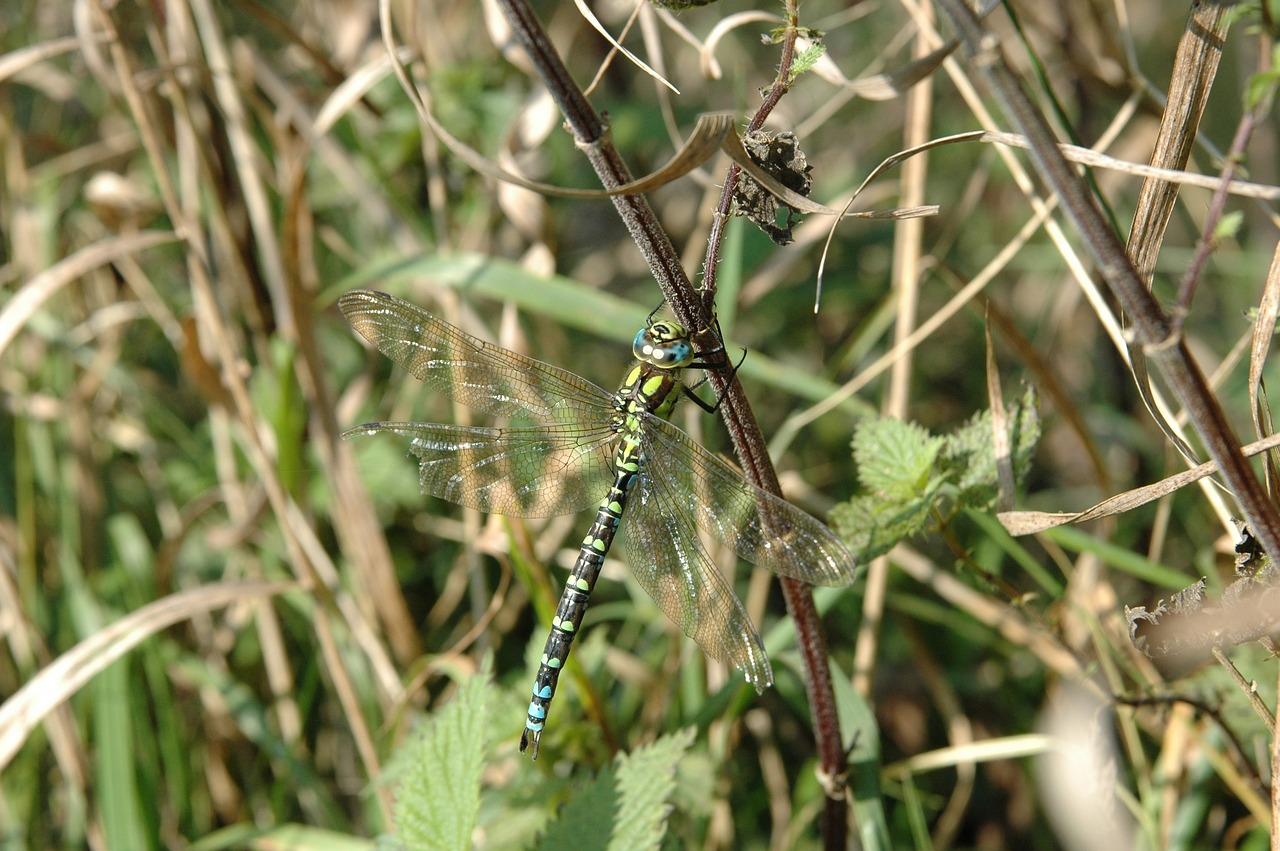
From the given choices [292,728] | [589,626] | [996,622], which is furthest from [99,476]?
[996,622]

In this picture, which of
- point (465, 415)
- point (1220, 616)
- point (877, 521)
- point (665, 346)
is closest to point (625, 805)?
point (877, 521)

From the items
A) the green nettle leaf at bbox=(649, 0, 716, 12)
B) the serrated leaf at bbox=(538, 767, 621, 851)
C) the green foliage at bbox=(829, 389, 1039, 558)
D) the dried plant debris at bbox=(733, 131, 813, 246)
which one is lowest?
the serrated leaf at bbox=(538, 767, 621, 851)

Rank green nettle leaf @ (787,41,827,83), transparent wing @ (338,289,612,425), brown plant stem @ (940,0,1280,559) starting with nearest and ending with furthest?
brown plant stem @ (940,0,1280,559), green nettle leaf @ (787,41,827,83), transparent wing @ (338,289,612,425)

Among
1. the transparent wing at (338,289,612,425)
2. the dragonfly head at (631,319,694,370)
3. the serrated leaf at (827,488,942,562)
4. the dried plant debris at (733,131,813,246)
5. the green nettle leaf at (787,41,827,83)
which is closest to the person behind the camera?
the green nettle leaf at (787,41,827,83)

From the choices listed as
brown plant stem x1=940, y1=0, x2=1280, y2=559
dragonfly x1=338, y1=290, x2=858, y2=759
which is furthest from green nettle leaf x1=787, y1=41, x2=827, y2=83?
dragonfly x1=338, y1=290, x2=858, y2=759

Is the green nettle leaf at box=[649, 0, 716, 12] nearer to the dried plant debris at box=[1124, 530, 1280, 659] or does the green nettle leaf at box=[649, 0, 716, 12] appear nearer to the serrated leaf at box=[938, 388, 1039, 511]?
the serrated leaf at box=[938, 388, 1039, 511]

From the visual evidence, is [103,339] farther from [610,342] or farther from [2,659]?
[610,342]

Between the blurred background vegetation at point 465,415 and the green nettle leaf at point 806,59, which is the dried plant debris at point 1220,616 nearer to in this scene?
the blurred background vegetation at point 465,415
